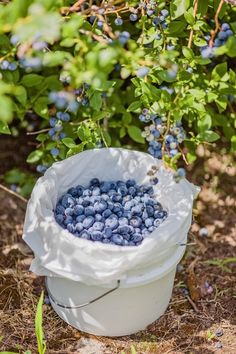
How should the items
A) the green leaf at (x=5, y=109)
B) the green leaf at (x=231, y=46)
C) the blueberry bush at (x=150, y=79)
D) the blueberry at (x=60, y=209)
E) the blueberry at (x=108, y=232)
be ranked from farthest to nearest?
1. the blueberry at (x=60, y=209)
2. the blueberry at (x=108, y=232)
3. the blueberry bush at (x=150, y=79)
4. the green leaf at (x=231, y=46)
5. the green leaf at (x=5, y=109)

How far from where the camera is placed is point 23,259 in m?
2.89

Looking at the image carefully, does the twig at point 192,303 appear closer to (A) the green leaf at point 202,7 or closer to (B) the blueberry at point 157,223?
(B) the blueberry at point 157,223

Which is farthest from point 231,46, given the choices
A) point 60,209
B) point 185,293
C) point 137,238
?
point 185,293

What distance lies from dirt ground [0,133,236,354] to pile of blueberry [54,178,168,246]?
0.40 m

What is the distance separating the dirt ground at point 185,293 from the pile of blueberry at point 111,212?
1.31 ft

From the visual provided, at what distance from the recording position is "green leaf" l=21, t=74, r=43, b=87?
266cm

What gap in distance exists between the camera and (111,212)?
245 centimetres

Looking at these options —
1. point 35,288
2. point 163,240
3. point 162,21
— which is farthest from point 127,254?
point 162,21

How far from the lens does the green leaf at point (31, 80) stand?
2.66 metres

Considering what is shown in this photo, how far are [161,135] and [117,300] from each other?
566mm

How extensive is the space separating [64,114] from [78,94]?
10cm

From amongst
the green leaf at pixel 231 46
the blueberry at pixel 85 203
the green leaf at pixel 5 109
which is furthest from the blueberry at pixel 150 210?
the green leaf at pixel 5 109

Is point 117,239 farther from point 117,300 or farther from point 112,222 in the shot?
point 117,300

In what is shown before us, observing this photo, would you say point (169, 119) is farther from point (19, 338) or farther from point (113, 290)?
point (19, 338)
